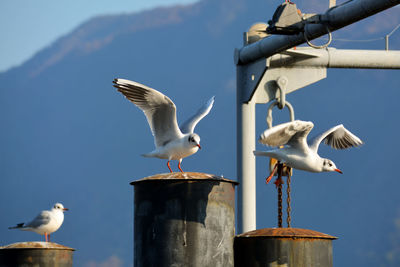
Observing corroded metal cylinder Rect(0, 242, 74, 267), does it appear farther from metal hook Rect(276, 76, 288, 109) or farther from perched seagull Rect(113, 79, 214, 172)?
metal hook Rect(276, 76, 288, 109)

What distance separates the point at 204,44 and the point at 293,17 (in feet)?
437

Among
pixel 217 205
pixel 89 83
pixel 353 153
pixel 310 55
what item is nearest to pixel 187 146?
pixel 217 205

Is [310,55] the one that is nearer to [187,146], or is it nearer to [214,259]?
[187,146]

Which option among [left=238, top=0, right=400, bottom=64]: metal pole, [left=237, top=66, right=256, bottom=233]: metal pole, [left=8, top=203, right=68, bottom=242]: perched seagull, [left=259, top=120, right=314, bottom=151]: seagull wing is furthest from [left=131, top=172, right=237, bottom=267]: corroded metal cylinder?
[left=8, top=203, right=68, bottom=242]: perched seagull

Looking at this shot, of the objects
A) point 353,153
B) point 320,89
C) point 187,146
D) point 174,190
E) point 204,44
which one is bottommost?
point 174,190

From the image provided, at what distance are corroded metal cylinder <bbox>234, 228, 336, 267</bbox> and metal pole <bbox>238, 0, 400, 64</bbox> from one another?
114 inches

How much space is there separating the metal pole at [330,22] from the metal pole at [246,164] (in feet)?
4.12

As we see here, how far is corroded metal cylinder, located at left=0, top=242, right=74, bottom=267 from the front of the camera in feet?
39.2

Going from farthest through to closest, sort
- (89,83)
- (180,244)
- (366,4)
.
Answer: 1. (89,83)
2. (366,4)
3. (180,244)

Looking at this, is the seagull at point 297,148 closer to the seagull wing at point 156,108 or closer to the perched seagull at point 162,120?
the perched seagull at point 162,120

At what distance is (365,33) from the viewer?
411 feet

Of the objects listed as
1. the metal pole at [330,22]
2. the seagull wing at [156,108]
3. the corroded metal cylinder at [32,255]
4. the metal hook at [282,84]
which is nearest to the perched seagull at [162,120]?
the seagull wing at [156,108]

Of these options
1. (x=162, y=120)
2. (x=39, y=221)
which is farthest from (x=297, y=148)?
(x=39, y=221)

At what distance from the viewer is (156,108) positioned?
12.8m
